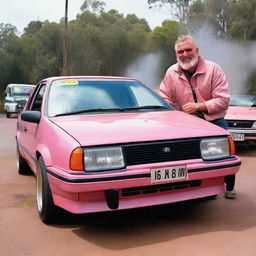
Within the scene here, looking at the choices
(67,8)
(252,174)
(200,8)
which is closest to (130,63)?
(200,8)

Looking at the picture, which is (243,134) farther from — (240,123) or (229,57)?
(229,57)

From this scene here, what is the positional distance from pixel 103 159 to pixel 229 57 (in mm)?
25724

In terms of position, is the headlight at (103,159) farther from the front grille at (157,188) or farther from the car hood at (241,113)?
the car hood at (241,113)

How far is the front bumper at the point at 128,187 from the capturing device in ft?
9.71

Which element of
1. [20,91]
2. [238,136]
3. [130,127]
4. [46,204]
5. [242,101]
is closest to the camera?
[130,127]

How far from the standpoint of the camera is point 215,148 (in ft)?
11.1

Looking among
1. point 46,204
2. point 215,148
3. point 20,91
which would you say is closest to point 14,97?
point 20,91

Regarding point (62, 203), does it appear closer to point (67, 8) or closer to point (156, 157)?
point (156, 157)

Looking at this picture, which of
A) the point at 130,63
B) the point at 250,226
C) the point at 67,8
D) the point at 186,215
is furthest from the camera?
the point at 130,63

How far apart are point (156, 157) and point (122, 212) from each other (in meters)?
0.98

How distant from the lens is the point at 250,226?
Result: 11.3ft

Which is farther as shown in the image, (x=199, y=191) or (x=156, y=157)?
(x=199, y=191)

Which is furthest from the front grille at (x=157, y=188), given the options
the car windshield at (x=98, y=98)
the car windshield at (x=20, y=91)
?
the car windshield at (x=20, y=91)

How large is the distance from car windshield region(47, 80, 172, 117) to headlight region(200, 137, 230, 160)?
3.24ft
